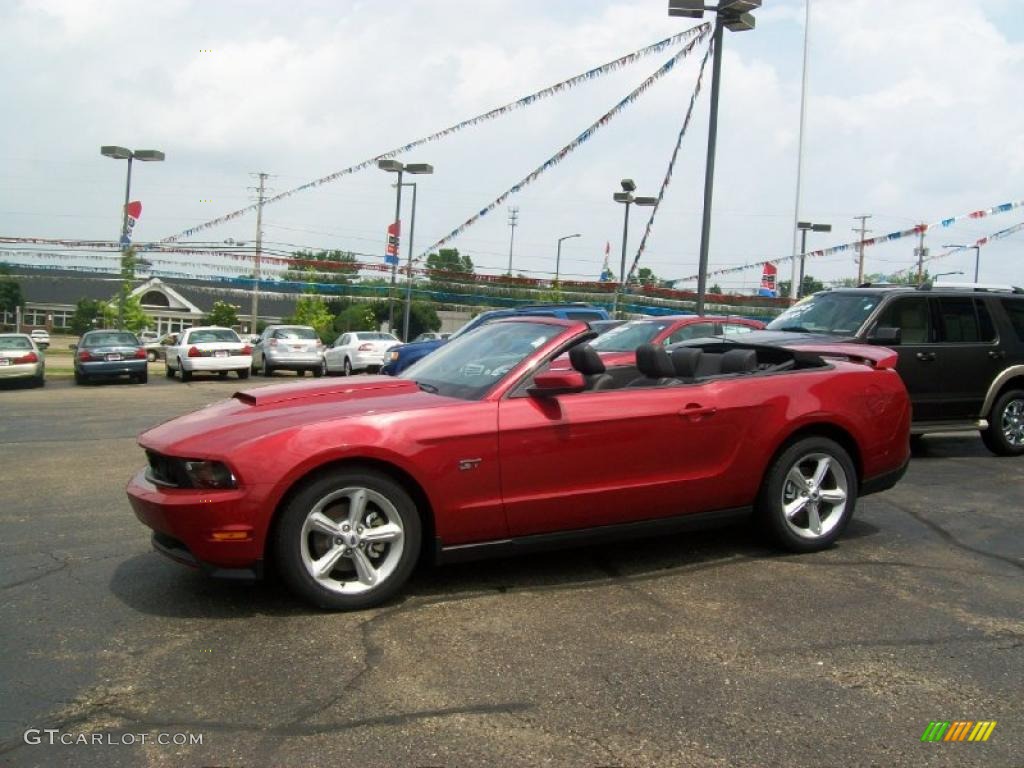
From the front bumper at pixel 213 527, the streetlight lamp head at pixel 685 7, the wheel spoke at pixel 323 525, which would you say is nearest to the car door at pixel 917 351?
the streetlight lamp head at pixel 685 7

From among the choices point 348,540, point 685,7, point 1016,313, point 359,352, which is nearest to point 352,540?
point 348,540

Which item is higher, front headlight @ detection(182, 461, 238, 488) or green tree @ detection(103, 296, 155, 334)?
green tree @ detection(103, 296, 155, 334)

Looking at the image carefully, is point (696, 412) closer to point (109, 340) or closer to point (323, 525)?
point (323, 525)

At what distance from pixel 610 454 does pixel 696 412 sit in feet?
2.07

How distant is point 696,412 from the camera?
5.09 m

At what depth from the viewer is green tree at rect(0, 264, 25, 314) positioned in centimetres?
8320

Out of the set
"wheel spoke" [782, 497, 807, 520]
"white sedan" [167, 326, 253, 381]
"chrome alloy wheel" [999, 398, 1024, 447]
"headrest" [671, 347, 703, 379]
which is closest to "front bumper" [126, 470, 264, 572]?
"headrest" [671, 347, 703, 379]

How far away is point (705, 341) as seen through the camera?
22.0 ft

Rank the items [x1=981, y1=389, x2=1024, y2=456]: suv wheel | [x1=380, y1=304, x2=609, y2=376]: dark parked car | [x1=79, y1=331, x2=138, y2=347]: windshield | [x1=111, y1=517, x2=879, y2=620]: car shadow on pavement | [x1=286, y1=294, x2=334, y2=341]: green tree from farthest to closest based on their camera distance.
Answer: [x1=286, y1=294, x2=334, y2=341]: green tree → [x1=79, y1=331, x2=138, y2=347]: windshield → [x1=380, y1=304, x2=609, y2=376]: dark parked car → [x1=981, y1=389, x2=1024, y2=456]: suv wheel → [x1=111, y1=517, x2=879, y2=620]: car shadow on pavement

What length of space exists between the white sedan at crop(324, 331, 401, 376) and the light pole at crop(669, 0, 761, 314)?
12.4 metres

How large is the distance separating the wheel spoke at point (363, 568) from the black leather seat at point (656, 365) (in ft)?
Result: 6.35

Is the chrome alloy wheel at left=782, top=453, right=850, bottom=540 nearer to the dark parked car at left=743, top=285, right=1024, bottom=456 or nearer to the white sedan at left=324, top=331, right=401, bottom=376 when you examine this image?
the dark parked car at left=743, top=285, right=1024, bottom=456

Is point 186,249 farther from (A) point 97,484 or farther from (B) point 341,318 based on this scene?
(B) point 341,318

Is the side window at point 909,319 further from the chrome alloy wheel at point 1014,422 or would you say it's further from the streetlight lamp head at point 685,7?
the streetlight lamp head at point 685,7
